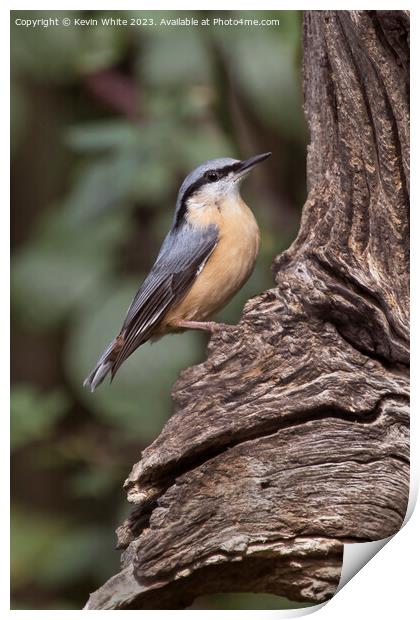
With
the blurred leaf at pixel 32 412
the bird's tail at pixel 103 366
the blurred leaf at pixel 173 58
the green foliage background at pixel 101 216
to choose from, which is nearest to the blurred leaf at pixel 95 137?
the green foliage background at pixel 101 216

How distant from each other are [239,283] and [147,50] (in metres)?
0.58

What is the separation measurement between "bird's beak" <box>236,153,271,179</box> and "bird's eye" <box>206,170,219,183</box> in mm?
52

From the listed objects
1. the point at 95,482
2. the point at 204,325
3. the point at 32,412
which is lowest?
the point at 95,482

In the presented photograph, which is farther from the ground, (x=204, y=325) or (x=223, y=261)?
(x=223, y=261)

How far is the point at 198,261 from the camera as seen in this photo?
9.31ft

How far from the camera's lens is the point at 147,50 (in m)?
2.61

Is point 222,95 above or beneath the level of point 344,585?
above

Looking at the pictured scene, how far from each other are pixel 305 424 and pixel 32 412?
0.60 meters

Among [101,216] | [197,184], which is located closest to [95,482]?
[101,216]

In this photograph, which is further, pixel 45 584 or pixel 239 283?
pixel 239 283

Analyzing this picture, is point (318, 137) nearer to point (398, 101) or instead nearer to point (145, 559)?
point (398, 101)

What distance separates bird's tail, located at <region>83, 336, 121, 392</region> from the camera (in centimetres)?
265

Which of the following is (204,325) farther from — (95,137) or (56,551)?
(56,551)

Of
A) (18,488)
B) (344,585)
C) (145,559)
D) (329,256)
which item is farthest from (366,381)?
(18,488)
